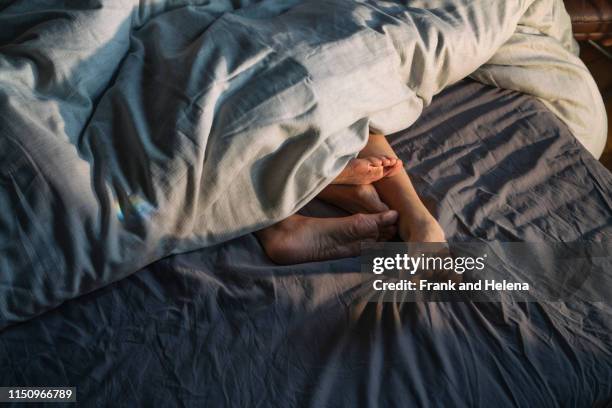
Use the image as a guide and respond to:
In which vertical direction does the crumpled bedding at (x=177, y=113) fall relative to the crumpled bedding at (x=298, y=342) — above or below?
above

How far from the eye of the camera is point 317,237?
0.98 m

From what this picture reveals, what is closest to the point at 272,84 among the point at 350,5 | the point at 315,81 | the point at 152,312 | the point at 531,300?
the point at 315,81

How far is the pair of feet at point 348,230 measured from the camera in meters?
0.96

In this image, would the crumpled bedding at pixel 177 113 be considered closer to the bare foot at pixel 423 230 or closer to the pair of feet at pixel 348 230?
the pair of feet at pixel 348 230

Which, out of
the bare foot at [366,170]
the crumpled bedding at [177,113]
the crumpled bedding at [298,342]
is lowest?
the crumpled bedding at [298,342]

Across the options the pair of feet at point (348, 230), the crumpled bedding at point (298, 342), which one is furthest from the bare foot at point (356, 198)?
the crumpled bedding at point (298, 342)

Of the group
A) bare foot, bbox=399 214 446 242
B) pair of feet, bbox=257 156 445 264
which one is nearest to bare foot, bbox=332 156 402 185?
pair of feet, bbox=257 156 445 264

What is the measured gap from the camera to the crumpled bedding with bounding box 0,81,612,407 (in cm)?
80

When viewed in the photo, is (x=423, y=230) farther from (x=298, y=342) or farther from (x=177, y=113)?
(x=177, y=113)

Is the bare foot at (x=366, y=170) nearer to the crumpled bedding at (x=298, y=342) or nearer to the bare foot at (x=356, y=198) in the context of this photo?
the bare foot at (x=356, y=198)

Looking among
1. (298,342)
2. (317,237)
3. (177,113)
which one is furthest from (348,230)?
(177,113)

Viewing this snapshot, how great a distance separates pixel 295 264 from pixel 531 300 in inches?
13.8

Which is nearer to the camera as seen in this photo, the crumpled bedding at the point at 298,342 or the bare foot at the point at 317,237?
the crumpled bedding at the point at 298,342

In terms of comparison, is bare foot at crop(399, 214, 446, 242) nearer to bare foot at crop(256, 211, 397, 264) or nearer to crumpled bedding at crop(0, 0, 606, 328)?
bare foot at crop(256, 211, 397, 264)
